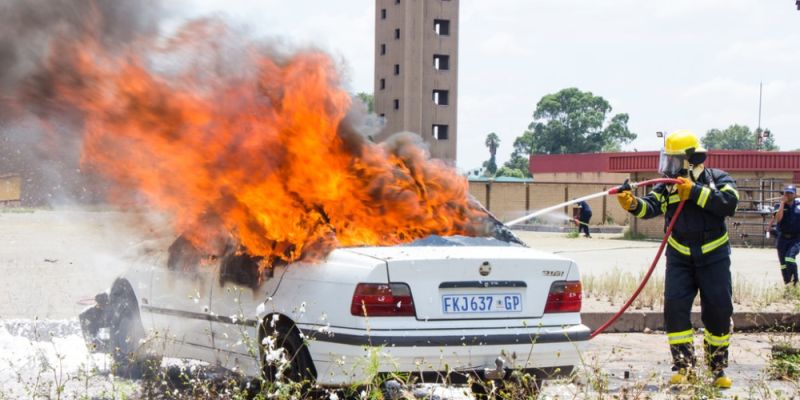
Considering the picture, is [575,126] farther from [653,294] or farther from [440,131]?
[653,294]

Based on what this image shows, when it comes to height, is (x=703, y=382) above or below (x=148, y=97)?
below

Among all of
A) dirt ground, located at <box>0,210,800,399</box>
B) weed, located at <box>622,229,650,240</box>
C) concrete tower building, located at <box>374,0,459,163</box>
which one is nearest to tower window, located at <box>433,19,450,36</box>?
concrete tower building, located at <box>374,0,459,163</box>

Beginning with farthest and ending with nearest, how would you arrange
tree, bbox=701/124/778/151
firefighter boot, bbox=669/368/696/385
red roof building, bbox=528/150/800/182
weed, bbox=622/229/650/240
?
1. tree, bbox=701/124/778/151
2. red roof building, bbox=528/150/800/182
3. weed, bbox=622/229/650/240
4. firefighter boot, bbox=669/368/696/385

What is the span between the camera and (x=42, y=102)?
23.5 feet

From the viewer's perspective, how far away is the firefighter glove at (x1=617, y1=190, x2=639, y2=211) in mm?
7347

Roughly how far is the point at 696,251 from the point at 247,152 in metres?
3.52

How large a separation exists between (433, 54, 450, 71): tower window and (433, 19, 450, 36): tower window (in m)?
1.26

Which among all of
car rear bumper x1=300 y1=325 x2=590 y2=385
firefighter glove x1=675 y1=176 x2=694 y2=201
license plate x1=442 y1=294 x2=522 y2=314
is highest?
firefighter glove x1=675 y1=176 x2=694 y2=201

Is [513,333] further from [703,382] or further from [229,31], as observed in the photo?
[229,31]

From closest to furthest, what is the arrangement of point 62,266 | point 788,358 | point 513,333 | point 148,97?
point 513,333
point 148,97
point 788,358
point 62,266

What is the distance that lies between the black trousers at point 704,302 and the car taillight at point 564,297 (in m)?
1.59

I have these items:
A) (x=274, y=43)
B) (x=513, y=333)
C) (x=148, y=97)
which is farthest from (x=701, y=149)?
(x=148, y=97)

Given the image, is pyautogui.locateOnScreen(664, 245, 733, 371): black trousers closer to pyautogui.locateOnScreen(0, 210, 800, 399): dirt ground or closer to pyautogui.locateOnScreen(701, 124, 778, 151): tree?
pyautogui.locateOnScreen(0, 210, 800, 399): dirt ground

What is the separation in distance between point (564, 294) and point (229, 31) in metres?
3.41
